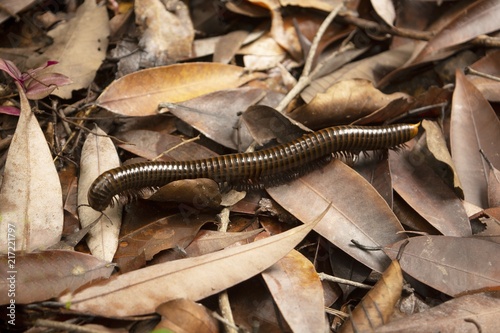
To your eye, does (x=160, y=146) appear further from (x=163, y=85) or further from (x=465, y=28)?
(x=465, y=28)

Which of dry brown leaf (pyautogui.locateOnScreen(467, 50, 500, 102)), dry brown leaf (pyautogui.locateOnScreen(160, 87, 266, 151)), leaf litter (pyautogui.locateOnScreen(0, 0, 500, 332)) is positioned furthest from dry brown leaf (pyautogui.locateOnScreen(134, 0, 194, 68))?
dry brown leaf (pyautogui.locateOnScreen(467, 50, 500, 102))

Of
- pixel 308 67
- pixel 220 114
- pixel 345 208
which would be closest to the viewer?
pixel 345 208

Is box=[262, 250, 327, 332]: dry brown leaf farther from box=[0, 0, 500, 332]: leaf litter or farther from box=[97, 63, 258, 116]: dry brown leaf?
box=[97, 63, 258, 116]: dry brown leaf

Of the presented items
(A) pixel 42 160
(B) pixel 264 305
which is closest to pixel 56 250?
(A) pixel 42 160

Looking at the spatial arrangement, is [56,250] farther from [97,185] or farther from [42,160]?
[42,160]

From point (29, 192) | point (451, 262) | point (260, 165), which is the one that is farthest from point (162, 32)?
point (451, 262)

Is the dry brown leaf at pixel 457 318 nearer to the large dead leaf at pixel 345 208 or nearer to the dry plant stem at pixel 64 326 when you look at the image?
the large dead leaf at pixel 345 208

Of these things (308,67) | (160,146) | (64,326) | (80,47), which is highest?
(80,47)
